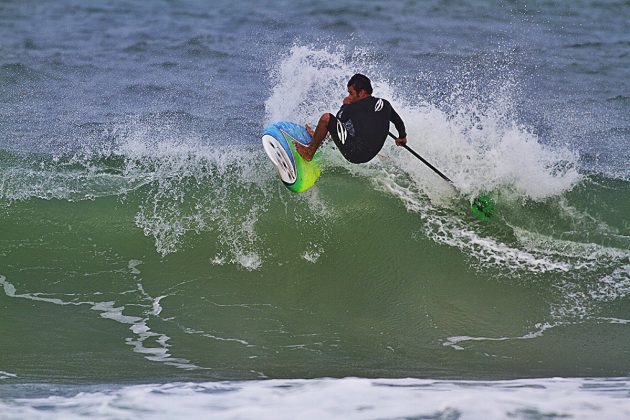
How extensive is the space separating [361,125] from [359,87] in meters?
0.33

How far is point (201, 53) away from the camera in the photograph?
15719 mm

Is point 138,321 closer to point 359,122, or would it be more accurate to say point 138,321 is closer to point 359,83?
point 359,122

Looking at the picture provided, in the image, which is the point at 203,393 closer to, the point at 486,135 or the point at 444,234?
the point at 444,234

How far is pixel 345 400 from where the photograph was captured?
584 centimetres

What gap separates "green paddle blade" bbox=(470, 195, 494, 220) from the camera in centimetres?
855

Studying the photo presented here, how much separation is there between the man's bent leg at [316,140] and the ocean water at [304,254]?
109 cm

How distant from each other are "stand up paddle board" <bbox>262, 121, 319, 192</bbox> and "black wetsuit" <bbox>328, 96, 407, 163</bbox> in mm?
495

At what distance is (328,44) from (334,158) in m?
7.25

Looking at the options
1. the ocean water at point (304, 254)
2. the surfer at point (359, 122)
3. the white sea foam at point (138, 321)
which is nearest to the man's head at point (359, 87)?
the surfer at point (359, 122)

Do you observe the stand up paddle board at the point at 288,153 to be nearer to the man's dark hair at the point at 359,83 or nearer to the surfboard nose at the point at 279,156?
the surfboard nose at the point at 279,156

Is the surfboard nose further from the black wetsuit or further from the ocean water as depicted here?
the ocean water

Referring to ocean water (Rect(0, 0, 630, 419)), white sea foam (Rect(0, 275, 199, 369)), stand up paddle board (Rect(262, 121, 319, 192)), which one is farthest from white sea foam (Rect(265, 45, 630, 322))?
white sea foam (Rect(0, 275, 199, 369))

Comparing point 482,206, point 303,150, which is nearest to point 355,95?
point 303,150

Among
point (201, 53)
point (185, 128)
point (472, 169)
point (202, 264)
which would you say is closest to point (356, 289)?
point (202, 264)
